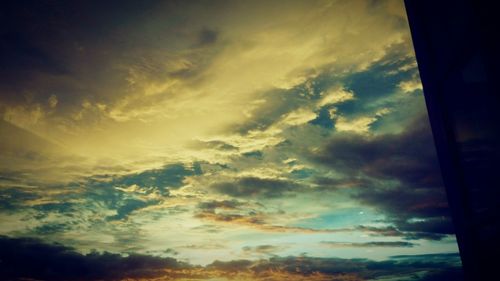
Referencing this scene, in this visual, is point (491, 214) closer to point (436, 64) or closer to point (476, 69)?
point (476, 69)

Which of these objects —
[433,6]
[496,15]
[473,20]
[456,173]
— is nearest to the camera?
[496,15]

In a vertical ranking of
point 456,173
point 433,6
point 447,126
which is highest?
point 433,6

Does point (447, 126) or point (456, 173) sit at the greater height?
point (447, 126)

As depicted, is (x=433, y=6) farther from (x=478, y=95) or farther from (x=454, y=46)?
(x=478, y=95)

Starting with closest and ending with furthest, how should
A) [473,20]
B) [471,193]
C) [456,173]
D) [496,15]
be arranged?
[496,15] → [473,20] → [471,193] → [456,173]

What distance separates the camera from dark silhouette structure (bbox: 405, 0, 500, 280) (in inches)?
95.8

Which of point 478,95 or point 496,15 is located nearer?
point 496,15

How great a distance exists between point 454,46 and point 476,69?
1.38 ft

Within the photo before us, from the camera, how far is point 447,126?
318cm

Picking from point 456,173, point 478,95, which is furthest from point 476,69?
point 456,173

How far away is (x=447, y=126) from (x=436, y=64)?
2.20 feet

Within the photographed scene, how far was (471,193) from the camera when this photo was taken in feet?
9.48

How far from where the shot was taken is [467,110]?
2.83 m

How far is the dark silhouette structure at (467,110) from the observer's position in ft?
7.98
